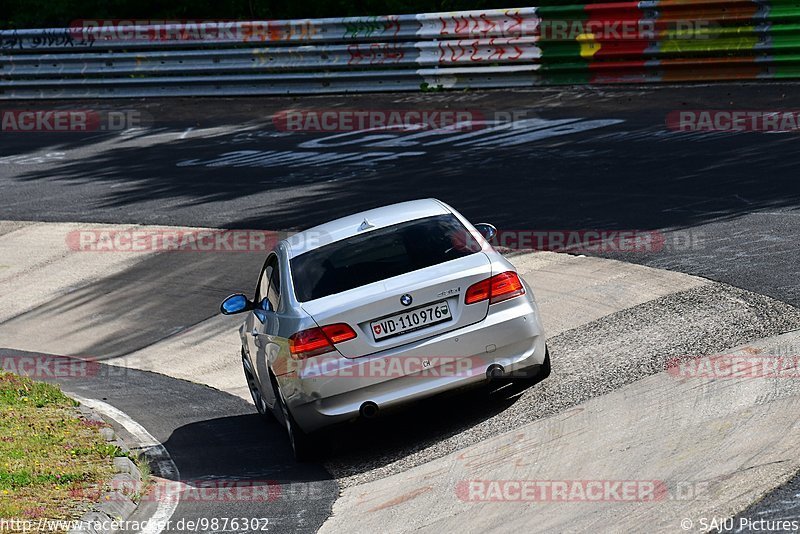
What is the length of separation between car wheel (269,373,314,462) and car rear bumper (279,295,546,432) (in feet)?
0.41

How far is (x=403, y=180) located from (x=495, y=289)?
819cm

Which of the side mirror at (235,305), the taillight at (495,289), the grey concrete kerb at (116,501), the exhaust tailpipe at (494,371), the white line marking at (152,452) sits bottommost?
the white line marking at (152,452)

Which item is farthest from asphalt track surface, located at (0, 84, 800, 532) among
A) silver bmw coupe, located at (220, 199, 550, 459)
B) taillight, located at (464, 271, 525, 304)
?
taillight, located at (464, 271, 525, 304)

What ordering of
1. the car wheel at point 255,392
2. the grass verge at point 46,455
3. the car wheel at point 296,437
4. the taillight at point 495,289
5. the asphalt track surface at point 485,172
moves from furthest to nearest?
the asphalt track surface at point 485,172 → the car wheel at point 255,392 → the car wheel at point 296,437 → the taillight at point 495,289 → the grass verge at point 46,455

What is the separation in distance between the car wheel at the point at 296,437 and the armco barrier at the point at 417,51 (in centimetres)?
1206

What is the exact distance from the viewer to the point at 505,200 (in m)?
14.6

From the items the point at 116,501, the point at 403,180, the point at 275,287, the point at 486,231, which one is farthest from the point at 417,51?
the point at 116,501

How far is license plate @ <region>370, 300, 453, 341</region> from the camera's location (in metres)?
8.02

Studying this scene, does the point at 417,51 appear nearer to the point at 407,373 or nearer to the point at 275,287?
the point at 275,287

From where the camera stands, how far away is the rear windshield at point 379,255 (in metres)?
8.36

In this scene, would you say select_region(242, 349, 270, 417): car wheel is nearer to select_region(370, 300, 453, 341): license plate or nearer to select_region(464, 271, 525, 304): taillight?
select_region(370, 300, 453, 341): license plate

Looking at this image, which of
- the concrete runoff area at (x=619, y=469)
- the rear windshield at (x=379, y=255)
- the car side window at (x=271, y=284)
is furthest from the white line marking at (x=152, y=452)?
the rear windshield at (x=379, y=255)

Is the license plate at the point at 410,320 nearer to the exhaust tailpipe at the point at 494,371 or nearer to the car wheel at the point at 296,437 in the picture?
the exhaust tailpipe at the point at 494,371

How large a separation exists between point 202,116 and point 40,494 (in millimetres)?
15840
